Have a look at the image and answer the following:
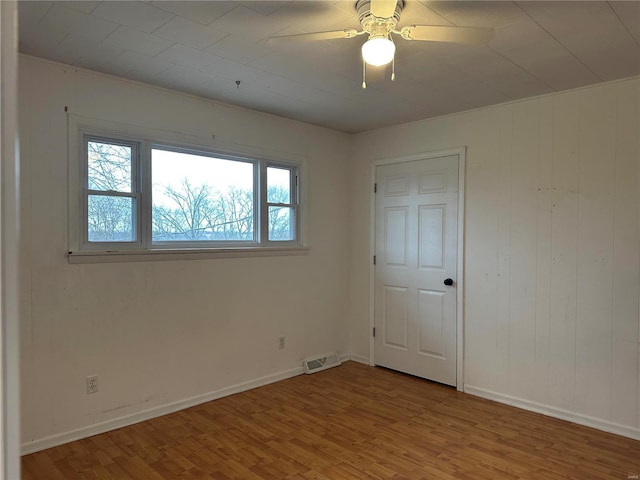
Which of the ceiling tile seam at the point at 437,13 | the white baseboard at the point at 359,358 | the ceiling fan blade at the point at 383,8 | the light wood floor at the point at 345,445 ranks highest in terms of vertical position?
the ceiling tile seam at the point at 437,13

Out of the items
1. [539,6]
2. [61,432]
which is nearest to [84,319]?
[61,432]

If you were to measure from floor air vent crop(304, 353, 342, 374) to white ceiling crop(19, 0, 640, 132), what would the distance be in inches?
94.5

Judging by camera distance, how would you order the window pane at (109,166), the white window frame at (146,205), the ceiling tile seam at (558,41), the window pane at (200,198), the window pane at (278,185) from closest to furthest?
1. the ceiling tile seam at (558,41)
2. the white window frame at (146,205)
3. the window pane at (109,166)
4. the window pane at (200,198)
5. the window pane at (278,185)

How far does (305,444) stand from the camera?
2.81m

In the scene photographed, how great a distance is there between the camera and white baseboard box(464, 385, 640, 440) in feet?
9.65

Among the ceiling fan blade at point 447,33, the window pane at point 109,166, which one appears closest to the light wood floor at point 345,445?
the window pane at point 109,166

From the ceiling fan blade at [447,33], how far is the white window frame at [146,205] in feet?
6.58

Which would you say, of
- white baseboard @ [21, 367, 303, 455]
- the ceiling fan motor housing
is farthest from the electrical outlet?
the ceiling fan motor housing

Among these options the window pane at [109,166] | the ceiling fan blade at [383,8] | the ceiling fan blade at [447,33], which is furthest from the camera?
the window pane at [109,166]

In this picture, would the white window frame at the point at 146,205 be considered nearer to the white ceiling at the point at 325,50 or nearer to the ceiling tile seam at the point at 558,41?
the white ceiling at the point at 325,50

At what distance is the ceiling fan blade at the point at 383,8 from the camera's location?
1.77m

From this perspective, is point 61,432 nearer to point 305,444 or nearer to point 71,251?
point 71,251

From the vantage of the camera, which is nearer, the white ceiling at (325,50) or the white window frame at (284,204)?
the white ceiling at (325,50)

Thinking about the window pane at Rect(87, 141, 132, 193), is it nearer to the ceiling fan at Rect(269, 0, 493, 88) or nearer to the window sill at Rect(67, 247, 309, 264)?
the window sill at Rect(67, 247, 309, 264)
